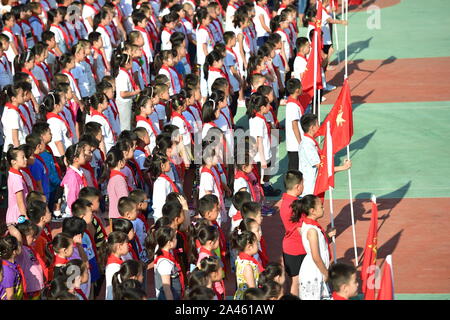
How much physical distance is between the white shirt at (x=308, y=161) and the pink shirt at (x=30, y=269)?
153 inches

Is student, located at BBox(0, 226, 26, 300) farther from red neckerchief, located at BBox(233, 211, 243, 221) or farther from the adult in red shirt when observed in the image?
the adult in red shirt

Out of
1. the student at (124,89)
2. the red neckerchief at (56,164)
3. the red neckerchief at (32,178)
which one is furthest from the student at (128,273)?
the student at (124,89)

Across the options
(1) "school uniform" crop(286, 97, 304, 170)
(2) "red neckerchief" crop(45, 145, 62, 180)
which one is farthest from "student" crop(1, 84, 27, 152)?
(1) "school uniform" crop(286, 97, 304, 170)

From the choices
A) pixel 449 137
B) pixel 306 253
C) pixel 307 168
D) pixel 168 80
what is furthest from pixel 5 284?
pixel 449 137

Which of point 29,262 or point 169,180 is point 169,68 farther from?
point 29,262

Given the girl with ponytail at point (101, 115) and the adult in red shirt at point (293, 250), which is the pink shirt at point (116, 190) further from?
the adult in red shirt at point (293, 250)

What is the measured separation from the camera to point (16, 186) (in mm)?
10812

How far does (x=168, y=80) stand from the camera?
45.5 ft

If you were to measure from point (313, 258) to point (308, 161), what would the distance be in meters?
2.66

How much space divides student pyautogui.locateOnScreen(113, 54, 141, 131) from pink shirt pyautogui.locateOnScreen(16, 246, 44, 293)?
17.5 feet

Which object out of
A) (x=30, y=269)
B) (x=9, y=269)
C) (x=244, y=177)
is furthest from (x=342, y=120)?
(x=9, y=269)

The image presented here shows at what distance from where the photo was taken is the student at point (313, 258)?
29.6ft

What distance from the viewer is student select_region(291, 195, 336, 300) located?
29.6 feet

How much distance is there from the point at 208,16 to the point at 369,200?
541cm
